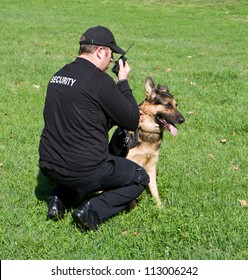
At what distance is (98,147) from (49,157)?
44cm

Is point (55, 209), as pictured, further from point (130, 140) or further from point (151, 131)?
point (151, 131)

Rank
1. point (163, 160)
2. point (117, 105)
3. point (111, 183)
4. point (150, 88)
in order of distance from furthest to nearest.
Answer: point (163, 160) < point (150, 88) < point (111, 183) < point (117, 105)

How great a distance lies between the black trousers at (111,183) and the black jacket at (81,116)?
80 mm

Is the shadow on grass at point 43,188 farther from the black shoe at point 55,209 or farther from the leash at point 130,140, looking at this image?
the leash at point 130,140

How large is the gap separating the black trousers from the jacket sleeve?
0.40 meters

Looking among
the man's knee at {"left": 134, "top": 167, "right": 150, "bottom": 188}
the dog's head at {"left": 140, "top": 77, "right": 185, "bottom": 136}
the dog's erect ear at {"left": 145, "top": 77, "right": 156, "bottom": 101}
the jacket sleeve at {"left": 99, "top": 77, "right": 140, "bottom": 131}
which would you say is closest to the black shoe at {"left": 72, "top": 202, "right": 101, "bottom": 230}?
the man's knee at {"left": 134, "top": 167, "right": 150, "bottom": 188}

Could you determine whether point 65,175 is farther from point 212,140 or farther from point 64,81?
point 212,140

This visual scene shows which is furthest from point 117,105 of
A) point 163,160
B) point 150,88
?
point 163,160

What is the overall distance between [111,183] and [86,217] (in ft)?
1.26

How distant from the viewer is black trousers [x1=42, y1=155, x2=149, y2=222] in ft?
12.8

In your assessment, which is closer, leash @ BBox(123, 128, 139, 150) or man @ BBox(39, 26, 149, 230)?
man @ BBox(39, 26, 149, 230)

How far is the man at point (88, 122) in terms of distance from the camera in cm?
367

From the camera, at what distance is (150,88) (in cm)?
451

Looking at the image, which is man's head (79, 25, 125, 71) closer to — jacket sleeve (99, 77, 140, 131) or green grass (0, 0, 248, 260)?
jacket sleeve (99, 77, 140, 131)
